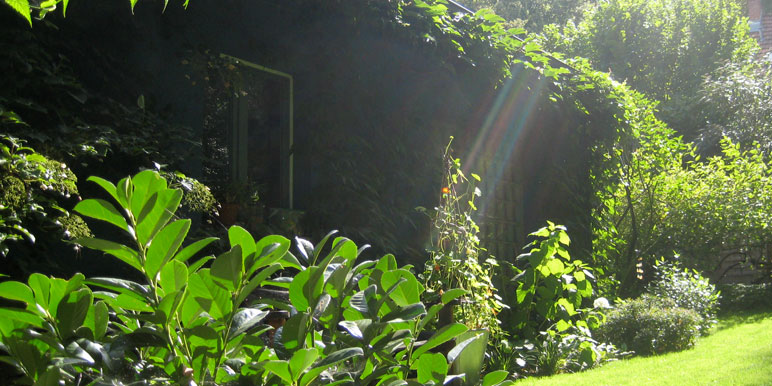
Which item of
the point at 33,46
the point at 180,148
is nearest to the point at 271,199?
the point at 180,148

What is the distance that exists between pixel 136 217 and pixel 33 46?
127 inches

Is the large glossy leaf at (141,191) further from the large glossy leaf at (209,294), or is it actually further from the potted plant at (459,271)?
the potted plant at (459,271)

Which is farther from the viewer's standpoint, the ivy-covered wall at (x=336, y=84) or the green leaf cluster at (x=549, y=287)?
the green leaf cluster at (x=549, y=287)

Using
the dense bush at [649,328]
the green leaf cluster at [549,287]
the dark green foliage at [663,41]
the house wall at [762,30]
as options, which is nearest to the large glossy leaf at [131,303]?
the green leaf cluster at [549,287]

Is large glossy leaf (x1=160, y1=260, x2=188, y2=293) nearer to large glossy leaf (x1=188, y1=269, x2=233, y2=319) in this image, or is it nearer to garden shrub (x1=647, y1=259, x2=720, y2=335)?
large glossy leaf (x1=188, y1=269, x2=233, y2=319)

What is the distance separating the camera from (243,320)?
2.88 ft

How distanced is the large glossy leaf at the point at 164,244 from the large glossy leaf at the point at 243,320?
117mm

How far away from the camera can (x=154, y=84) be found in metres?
4.48

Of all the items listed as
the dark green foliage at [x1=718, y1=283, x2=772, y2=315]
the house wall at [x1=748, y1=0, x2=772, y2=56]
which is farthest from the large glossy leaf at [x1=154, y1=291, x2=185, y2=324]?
the house wall at [x1=748, y1=0, x2=772, y2=56]

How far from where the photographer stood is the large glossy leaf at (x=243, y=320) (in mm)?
855

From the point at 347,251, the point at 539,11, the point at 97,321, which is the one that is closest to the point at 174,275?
the point at 97,321

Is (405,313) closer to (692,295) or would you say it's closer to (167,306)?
(167,306)

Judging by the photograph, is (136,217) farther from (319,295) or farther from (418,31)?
(418,31)

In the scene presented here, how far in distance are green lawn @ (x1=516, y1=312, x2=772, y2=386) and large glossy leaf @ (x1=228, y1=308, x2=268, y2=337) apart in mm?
4279
